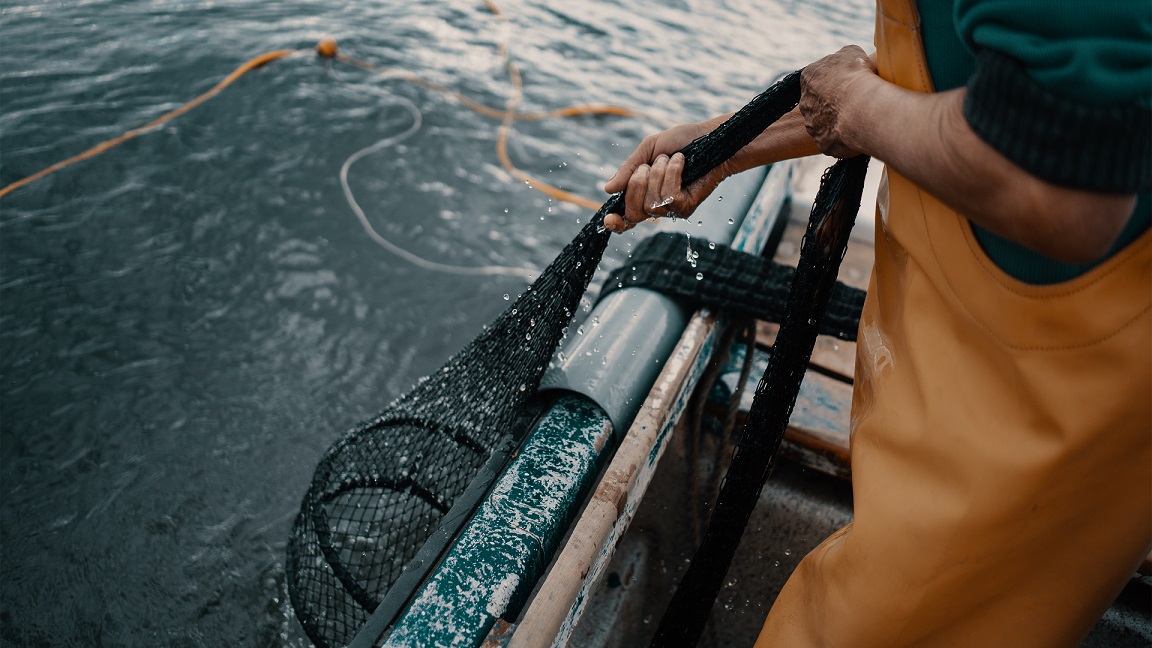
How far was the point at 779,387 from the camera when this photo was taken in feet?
5.17

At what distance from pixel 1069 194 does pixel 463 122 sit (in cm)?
515

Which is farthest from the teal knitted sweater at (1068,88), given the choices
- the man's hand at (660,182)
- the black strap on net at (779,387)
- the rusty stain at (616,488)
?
the rusty stain at (616,488)

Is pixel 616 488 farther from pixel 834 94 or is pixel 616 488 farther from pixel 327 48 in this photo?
pixel 327 48

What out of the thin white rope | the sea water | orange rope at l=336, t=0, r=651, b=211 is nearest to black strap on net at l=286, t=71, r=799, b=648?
the sea water

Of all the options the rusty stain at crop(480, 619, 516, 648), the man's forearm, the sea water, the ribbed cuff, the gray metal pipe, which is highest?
the ribbed cuff

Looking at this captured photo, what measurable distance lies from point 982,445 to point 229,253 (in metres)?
4.09

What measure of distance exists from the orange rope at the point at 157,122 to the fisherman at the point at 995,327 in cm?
491

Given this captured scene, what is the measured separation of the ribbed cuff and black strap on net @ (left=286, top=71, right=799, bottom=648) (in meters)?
0.65

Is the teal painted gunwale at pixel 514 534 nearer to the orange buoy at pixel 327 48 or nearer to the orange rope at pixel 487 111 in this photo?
the orange rope at pixel 487 111

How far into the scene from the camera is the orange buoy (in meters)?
6.05

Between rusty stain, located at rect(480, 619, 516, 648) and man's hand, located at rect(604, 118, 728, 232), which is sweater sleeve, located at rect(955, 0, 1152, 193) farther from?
rusty stain, located at rect(480, 619, 516, 648)

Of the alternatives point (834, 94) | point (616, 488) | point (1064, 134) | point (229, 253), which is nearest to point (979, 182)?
point (1064, 134)

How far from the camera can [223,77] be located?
5.61 m

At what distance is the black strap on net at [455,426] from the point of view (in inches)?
62.3
